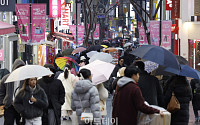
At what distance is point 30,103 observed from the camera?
27.3ft

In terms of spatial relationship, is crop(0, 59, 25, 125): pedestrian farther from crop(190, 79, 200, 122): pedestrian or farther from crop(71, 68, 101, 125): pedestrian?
crop(190, 79, 200, 122): pedestrian

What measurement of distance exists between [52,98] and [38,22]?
410 inches

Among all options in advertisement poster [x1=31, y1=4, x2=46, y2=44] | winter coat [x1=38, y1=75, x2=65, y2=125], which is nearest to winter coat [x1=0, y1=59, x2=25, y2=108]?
winter coat [x1=38, y1=75, x2=65, y2=125]

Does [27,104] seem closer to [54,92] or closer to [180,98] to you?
[54,92]

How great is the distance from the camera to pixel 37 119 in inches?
333

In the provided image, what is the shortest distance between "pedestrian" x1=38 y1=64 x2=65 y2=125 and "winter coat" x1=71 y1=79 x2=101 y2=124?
690mm

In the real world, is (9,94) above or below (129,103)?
below

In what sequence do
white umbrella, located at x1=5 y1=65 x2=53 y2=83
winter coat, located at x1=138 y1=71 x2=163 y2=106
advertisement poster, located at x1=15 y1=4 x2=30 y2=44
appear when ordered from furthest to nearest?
1. advertisement poster, located at x1=15 y1=4 x2=30 y2=44
2. winter coat, located at x1=138 y1=71 x2=163 y2=106
3. white umbrella, located at x1=5 y1=65 x2=53 y2=83

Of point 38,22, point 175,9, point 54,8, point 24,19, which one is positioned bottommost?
point 38,22

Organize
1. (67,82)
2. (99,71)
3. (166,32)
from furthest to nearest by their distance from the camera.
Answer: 1. (166,32)
2. (67,82)
3. (99,71)

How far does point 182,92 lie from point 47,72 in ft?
8.17

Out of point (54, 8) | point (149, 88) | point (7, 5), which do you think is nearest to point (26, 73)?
point (149, 88)

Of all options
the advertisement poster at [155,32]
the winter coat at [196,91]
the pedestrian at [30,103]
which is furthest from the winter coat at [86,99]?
the advertisement poster at [155,32]

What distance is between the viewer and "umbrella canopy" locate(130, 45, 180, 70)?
337 inches
